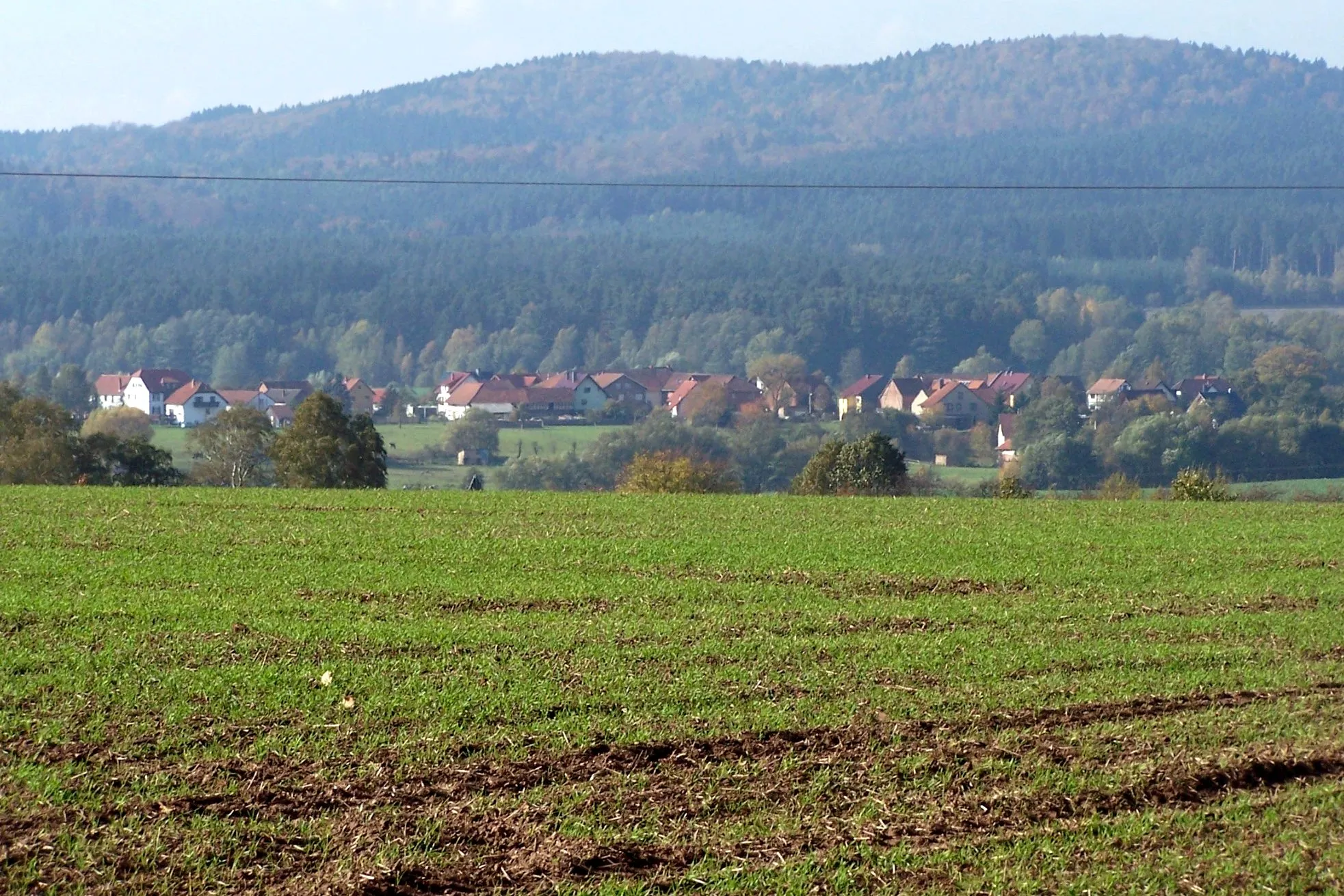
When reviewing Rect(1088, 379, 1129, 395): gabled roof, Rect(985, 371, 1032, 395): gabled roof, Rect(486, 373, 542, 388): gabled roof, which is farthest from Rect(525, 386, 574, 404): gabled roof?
Rect(1088, 379, 1129, 395): gabled roof

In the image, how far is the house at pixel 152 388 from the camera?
103 meters

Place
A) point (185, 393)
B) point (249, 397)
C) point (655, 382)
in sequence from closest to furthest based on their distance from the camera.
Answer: point (185, 393)
point (249, 397)
point (655, 382)

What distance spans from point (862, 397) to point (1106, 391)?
17.0 metres

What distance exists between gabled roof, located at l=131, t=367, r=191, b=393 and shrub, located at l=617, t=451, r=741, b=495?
62004 millimetres

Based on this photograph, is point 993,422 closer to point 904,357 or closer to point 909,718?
point 904,357

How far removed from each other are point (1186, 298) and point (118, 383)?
121 meters

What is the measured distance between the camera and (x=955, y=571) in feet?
51.4

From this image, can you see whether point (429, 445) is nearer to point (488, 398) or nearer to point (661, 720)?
point (488, 398)

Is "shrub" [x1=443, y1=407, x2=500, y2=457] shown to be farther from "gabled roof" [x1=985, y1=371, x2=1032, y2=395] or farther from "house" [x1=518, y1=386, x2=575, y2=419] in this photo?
"gabled roof" [x1=985, y1=371, x2=1032, y2=395]

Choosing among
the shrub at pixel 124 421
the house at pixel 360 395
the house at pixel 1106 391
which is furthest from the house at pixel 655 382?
the shrub at pixel 124 421

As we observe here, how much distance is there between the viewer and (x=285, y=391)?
111 metres

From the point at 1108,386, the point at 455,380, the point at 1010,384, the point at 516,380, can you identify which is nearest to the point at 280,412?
the point at 516,380

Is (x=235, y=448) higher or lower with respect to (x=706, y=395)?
higher

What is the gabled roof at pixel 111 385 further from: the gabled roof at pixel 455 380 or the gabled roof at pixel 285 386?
the gabled roof at pixel 455 380
